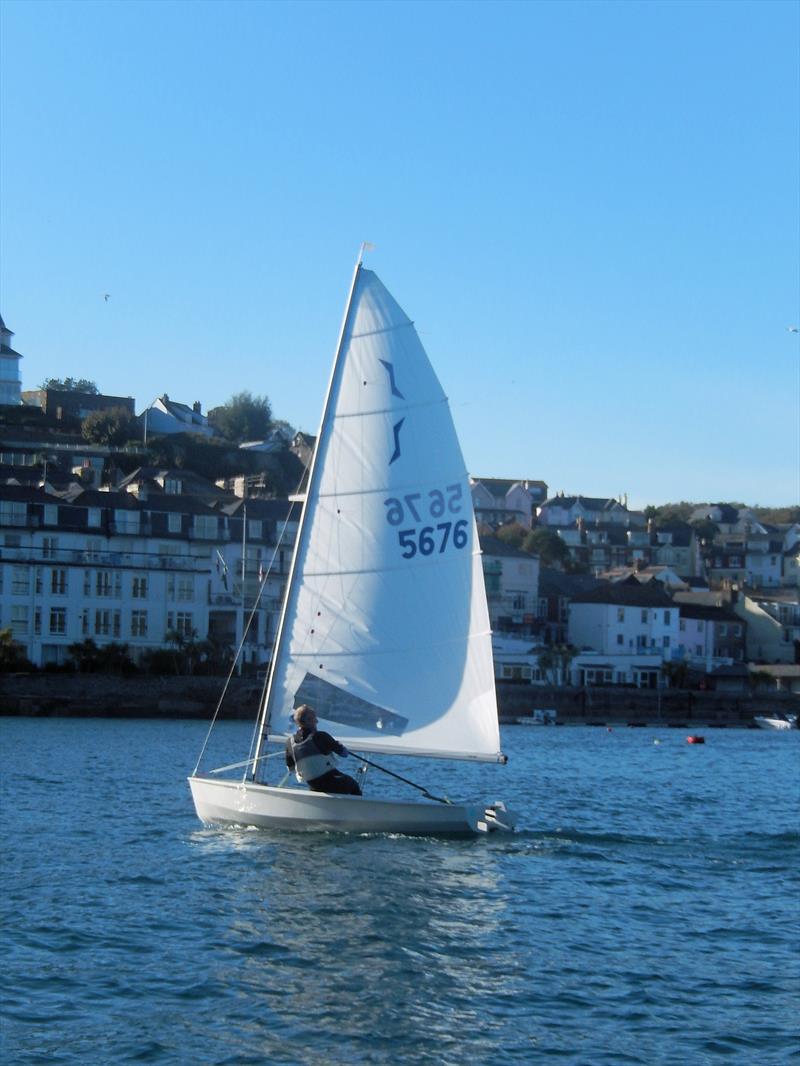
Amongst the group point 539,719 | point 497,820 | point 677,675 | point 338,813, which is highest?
point 677,675

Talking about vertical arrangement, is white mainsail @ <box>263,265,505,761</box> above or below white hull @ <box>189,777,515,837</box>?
above

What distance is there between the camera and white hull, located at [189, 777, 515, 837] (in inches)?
939

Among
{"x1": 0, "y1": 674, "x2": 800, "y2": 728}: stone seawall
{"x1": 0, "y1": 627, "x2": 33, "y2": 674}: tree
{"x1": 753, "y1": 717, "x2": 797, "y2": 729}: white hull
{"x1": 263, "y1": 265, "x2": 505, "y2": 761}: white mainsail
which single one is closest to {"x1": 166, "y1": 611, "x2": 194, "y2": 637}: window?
{"x1": 0, "y1": 674, "x2": 800, "y2": 728}: stone seawall

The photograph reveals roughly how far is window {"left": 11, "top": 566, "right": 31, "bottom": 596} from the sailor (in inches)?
2294

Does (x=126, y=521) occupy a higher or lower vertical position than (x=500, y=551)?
lower

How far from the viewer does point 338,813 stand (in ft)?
78.5

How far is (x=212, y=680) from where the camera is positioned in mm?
75312

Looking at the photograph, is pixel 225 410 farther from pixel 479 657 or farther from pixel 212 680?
pixel 479 657

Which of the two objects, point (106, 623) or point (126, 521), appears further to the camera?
point (126, 521)

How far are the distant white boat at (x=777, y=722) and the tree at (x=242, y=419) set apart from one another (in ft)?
232

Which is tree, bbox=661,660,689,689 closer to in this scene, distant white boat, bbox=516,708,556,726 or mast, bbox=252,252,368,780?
distant white boat, bbox=516,708,556,726

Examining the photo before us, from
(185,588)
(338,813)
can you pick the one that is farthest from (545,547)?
(338,813)

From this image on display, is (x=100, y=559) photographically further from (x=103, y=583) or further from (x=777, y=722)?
(x=777, y=722)

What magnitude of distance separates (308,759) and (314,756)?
10 centimetres
